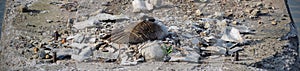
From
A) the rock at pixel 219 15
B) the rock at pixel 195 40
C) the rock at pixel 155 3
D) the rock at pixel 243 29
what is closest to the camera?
the rock at pixel 195 40

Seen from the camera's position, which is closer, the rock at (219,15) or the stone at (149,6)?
the rock at (219,15)

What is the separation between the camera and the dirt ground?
5.95m

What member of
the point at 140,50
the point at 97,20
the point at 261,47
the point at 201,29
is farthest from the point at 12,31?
the point at 261,47

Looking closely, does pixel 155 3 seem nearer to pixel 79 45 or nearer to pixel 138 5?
pixel 138 5

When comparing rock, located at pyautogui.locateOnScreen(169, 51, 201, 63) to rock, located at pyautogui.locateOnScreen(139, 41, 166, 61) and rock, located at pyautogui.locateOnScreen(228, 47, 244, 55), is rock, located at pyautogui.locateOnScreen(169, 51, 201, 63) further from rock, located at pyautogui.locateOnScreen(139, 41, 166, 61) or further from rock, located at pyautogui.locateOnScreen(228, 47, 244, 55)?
rock, located at pyautogui.locateOnScreen(228, 47, 244, 55)

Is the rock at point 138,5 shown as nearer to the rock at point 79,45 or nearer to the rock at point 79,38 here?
the rock at point 79,38

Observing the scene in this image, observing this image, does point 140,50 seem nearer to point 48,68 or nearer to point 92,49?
point 92,49

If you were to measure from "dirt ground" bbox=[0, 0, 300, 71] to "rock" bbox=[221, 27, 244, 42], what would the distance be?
107 millimetres

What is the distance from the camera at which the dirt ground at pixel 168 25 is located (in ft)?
19.5

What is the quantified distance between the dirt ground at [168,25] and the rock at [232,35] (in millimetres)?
107

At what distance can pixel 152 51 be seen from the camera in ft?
20.1

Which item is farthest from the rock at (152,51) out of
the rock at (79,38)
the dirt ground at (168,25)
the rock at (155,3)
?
the rock at (155,3)

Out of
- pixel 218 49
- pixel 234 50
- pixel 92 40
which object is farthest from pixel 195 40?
pixel 92 40

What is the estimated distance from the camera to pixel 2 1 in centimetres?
755
